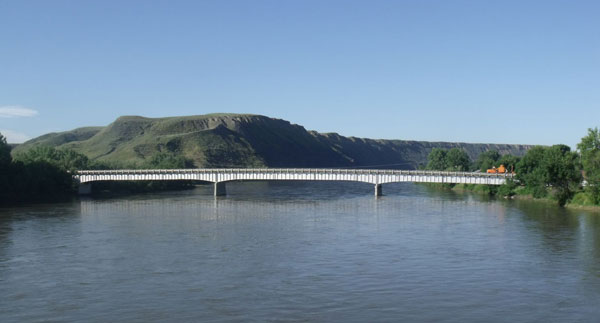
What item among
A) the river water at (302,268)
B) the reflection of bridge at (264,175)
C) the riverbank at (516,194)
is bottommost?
the river water at (302,268)

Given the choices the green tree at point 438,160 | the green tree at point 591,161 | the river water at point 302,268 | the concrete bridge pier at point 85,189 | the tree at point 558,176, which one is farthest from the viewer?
the green tree at point 438,160

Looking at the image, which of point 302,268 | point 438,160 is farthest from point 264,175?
point 302,268

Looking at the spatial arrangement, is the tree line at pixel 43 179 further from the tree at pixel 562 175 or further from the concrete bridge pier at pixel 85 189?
the tree at pixel 562 175

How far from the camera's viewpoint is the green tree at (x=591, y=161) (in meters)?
79.9

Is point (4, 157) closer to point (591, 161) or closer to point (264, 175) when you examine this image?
point (264, 175)

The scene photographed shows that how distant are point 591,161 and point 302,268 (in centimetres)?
5857

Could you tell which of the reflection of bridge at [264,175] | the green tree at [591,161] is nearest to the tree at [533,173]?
the green tree at [591,161]

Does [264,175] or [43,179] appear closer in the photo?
[43,179]

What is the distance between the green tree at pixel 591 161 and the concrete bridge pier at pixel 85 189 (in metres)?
99.0

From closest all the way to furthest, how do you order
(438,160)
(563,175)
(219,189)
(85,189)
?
(563,175) → (219,189) → (85,189) → (438,160)

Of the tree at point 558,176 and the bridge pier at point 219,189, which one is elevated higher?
the tree at point 558,176

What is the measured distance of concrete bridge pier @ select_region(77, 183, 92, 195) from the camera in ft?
409

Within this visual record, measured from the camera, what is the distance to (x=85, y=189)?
125562 mm

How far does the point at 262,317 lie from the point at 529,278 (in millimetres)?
19520
